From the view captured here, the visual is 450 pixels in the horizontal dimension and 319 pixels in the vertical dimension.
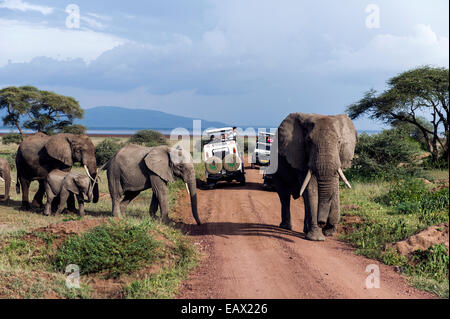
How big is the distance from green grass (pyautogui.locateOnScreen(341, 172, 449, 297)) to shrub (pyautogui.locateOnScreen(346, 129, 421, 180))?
2.51 metres

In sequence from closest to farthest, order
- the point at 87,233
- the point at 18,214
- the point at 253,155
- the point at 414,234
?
the point at 87,233 → the point at 414,234 → the point at 18,214 → the point at 253,155

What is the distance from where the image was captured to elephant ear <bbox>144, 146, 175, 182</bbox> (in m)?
10.9

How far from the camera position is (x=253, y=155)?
73.3 feet

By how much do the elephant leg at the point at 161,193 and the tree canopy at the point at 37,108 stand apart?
2862 cm

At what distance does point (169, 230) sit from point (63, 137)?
5.86m

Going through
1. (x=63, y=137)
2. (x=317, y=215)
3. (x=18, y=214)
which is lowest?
(x=18, y=214)

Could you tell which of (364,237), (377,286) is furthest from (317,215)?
(377,286)

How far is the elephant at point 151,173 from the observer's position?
10.9 meters

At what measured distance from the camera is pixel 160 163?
10.9 m

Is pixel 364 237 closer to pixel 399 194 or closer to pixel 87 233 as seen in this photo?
pixel 399 194

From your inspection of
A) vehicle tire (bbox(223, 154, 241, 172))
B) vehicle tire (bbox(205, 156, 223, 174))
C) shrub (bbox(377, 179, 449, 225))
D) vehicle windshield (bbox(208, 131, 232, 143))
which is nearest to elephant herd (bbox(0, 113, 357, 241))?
shrub (bbox(377, 179, 449, 225))
